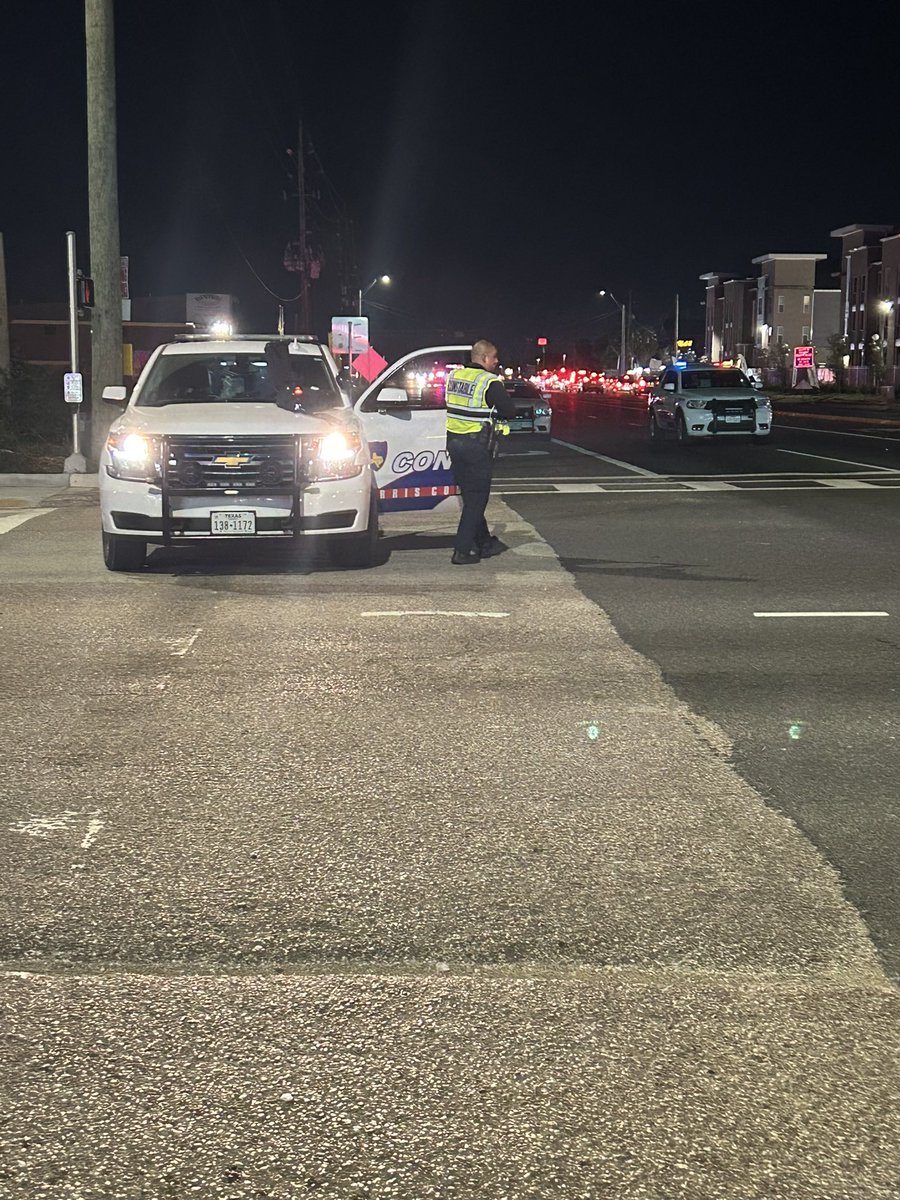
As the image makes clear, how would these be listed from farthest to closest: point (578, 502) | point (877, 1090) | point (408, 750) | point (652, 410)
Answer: point (652, 410) < point (578, 502) < point (408, 750) < point (877, 1090)

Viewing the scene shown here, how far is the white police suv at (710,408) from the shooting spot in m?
29.8

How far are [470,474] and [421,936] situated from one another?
806 cm

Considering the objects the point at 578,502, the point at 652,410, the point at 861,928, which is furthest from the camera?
the point at 652,410

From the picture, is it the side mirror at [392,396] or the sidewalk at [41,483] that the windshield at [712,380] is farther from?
the side mirror at [392,396]

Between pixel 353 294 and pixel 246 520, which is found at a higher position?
pixel 353 294

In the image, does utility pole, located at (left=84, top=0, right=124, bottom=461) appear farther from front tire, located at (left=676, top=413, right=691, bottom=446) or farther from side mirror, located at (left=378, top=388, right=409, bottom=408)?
front tire, located at (left=676, top=413, right=691, bottom=446)

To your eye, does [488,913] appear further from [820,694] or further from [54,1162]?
[820,694]

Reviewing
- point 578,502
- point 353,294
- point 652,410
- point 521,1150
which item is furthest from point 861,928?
point 353,294

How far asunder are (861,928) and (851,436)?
31164 millimetres

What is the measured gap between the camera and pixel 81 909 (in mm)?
4512

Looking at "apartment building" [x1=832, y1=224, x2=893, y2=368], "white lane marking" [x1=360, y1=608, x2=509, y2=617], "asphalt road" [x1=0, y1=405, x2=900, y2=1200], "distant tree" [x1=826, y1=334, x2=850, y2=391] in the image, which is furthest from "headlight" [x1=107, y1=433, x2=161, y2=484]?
"apartment building" [x1=832, y1=224, x2=893, y2=368]

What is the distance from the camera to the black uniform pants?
12062 millimetres

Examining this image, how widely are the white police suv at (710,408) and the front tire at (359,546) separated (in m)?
18.5

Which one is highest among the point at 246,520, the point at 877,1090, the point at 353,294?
the point at 353,294
